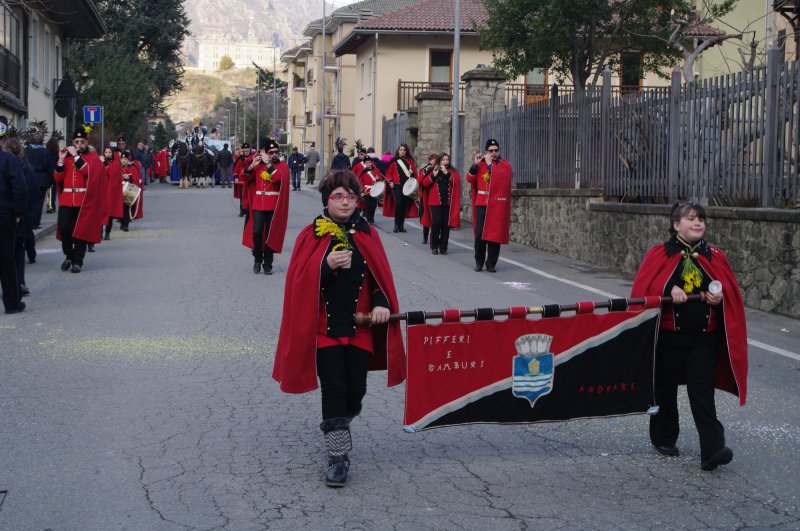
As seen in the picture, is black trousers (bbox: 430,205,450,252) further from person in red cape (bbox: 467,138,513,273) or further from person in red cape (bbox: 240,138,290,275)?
person in red cape (bbox: 240,138,290,275)

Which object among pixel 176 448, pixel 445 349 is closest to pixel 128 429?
pixel 176 448

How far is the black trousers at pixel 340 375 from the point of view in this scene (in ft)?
18.8

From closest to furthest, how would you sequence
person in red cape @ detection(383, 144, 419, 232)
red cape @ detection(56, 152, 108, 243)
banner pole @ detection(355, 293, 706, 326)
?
banner pole @ detection(355, 293, 706, 326), red cape @ detection(56, 152, 108, 243), person in red cape @ detection(383, 144, 419, 232)

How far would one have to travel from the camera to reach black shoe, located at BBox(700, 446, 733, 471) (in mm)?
5809

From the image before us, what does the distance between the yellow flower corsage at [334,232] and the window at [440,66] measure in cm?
4069

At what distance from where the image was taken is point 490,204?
53.1 ft

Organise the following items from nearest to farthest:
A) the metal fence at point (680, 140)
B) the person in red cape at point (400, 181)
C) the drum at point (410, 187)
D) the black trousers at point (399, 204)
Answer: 1. the metal fence at point (680, 140)
2. the drum at point (410, 187)
3. the person in red cape at point (400, 181)
4. the black trousers at point (399, 204)

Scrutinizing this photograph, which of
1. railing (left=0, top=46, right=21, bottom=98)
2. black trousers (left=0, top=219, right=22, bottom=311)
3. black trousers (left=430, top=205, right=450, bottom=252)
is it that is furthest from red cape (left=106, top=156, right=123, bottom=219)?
railing (left=0, top=46, right=21, bottom=98)

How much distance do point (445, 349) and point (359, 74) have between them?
4744 cm

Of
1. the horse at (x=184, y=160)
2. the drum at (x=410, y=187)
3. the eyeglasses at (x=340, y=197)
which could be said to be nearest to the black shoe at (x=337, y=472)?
the eyeglasses at (x=340, y=197)

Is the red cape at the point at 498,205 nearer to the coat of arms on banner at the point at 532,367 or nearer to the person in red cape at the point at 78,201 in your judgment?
the person in red cape at the point at 78,201

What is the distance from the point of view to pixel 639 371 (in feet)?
20.3

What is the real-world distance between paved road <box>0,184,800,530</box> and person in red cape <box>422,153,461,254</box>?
26.1ft

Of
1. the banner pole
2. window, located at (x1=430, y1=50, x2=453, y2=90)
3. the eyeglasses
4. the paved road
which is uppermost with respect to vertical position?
window, located at (x1=430, y1=50, x2=453, y2=90)
